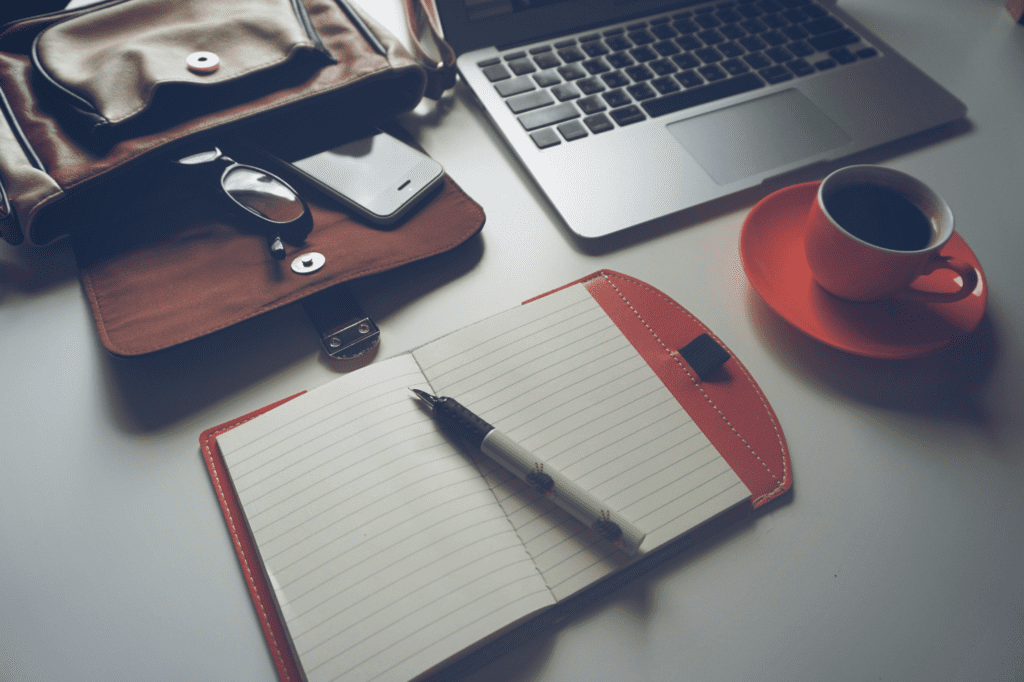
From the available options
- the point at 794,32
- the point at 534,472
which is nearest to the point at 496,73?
the point at 794,32

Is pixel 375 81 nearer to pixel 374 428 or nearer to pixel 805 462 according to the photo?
pixel 374 428

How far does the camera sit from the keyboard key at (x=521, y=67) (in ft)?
2.67

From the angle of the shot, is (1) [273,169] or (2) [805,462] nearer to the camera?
(2) [805,462]

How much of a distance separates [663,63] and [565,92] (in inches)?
6.4

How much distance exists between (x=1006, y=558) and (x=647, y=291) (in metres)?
0.38

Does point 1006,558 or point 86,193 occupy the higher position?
point 86,193

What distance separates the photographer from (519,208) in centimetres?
73

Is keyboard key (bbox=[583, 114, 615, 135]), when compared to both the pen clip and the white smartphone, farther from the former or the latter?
the pen clip

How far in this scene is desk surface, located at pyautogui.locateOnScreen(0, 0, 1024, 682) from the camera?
453mm

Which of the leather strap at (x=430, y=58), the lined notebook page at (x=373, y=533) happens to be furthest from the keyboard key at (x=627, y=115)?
the lined notebook page at (x=373, y=533)

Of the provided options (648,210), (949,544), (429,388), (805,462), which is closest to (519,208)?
(648,210)

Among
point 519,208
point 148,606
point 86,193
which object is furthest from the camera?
point 519,208

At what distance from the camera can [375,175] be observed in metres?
0.68

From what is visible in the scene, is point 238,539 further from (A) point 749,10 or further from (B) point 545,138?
(A) point 749,10
